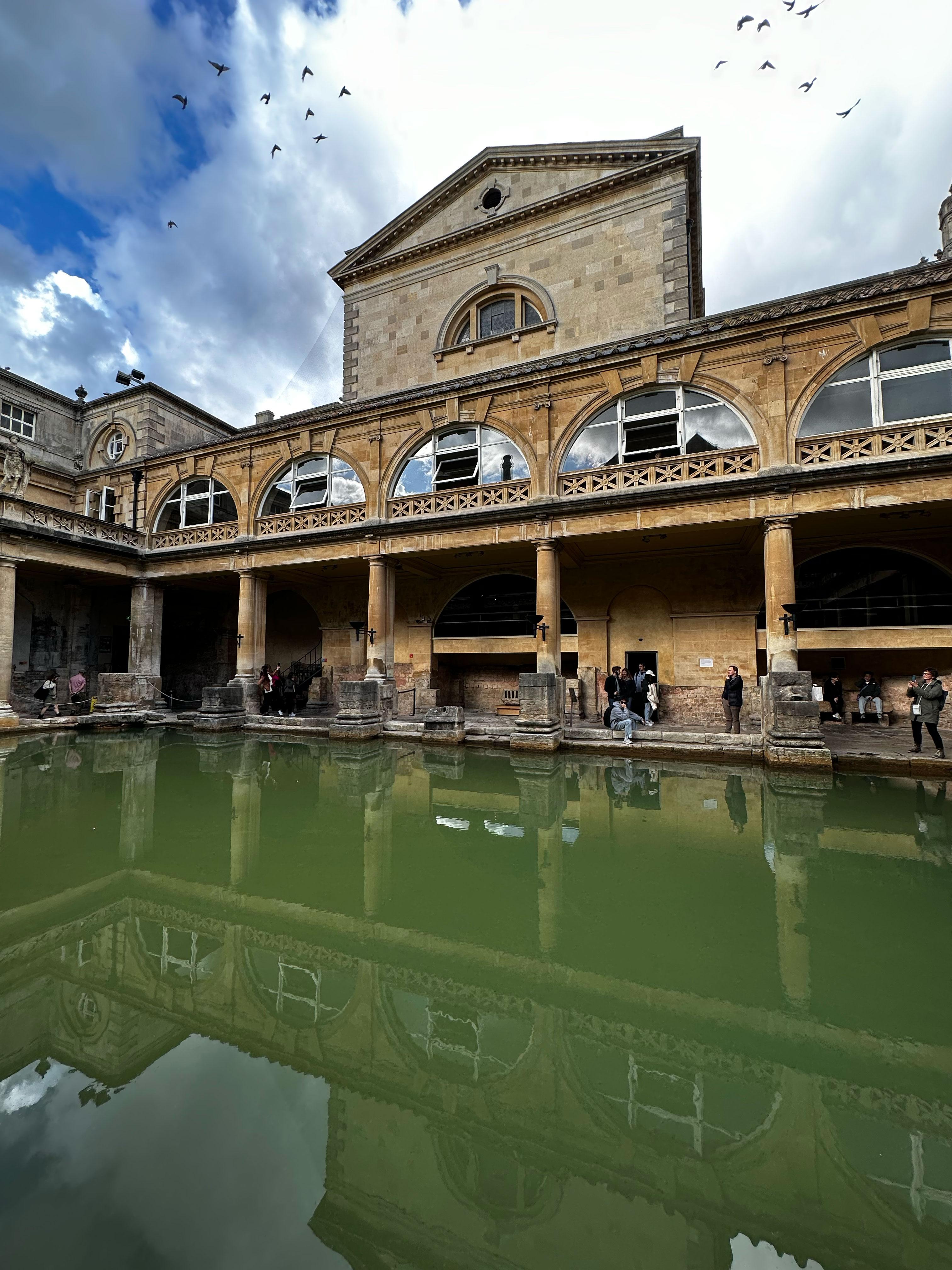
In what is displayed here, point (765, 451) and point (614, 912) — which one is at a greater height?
point (765, 451)

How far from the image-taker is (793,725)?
939 cm

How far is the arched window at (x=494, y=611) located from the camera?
17109 mm

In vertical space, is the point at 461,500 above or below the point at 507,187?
below

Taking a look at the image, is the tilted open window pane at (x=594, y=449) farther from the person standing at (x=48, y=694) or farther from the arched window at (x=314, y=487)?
the person standing at (x=48, y=694)

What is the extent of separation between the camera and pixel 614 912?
3693mm

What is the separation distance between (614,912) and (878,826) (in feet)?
13.0

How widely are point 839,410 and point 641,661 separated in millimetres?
7523

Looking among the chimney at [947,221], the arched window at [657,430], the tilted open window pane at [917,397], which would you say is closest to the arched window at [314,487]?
the arched window at [657,430]

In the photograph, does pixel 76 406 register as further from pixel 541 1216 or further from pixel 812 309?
pixel 541 1216

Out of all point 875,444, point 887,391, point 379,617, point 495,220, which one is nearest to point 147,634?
point 379,617

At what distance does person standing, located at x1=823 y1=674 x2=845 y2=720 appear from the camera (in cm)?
1408

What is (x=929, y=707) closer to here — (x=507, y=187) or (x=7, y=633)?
(x=507, y=187)

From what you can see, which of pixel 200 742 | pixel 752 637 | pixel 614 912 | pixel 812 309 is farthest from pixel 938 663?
pixel 200 742

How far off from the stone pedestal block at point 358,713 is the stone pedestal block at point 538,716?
3475 millimetres
